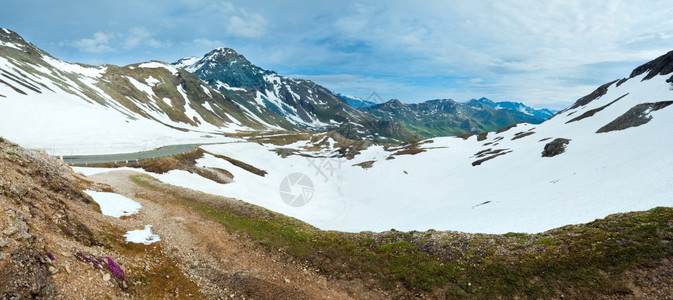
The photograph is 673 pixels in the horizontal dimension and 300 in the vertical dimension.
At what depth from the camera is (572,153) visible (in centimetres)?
5184

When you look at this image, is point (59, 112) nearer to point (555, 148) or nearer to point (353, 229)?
point (353, 229)

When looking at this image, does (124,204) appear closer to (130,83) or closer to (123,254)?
(123,254)

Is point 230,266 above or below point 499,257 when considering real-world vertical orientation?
below

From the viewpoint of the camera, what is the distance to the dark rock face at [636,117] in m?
55.1

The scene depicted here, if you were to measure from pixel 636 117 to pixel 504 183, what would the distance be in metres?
32.5

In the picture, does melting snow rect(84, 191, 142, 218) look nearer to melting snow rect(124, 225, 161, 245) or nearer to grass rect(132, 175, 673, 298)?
melting snow rect(124, 225, 161, 245)

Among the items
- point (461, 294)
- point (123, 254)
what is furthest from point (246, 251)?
point (461, 294)

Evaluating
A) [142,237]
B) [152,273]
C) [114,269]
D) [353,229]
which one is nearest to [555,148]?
[353,229]

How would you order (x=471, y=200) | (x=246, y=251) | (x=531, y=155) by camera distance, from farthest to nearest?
(x=531, y=155) → (x=471, y=200) → (x=246, y=251)

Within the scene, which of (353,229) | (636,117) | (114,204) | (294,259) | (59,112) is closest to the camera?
(294,259)

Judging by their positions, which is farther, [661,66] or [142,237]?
[661,66]

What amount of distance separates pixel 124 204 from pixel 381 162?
3125 inches

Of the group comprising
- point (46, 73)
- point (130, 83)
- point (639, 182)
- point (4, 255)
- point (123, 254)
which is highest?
point (130, 83)

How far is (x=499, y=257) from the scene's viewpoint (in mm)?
17016
